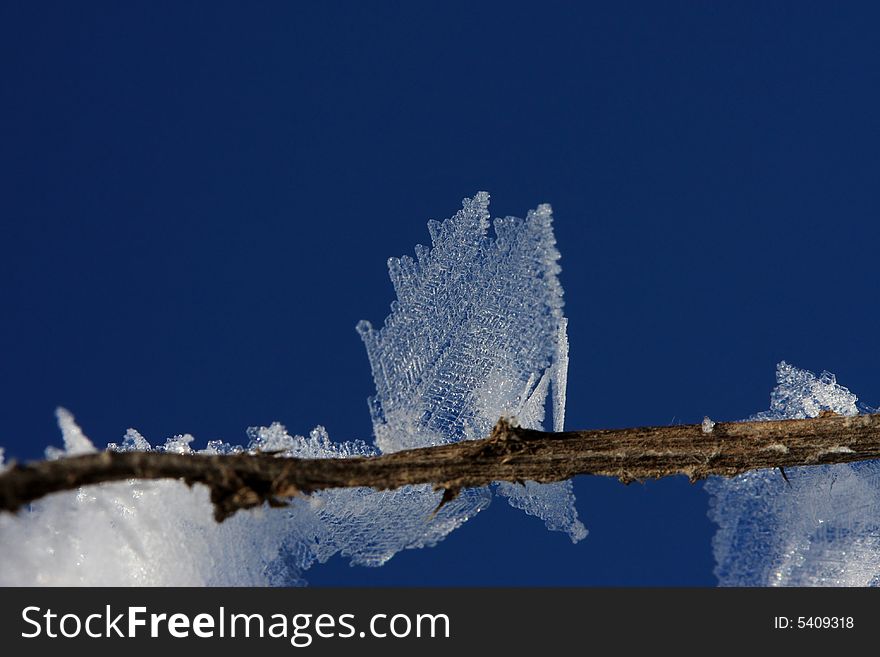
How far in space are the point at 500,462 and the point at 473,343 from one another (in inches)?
18.1

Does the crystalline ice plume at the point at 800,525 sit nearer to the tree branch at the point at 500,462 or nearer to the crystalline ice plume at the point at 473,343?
the tree branch at the point at 500,462

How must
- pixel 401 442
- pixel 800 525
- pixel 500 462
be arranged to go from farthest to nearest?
pixel 800 525
pixel 401 442
pixel 500 462

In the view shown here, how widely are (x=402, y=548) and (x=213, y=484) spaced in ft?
2.11

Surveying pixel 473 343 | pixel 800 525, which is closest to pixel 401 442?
pixel 473 343

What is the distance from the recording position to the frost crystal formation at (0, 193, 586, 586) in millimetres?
2357

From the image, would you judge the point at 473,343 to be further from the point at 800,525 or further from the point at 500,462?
the point at 800,525

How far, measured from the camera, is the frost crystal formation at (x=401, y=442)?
2357 mm

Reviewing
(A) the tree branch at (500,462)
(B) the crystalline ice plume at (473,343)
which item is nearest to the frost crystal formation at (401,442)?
(B) the crystalline ice plume at (473,343)

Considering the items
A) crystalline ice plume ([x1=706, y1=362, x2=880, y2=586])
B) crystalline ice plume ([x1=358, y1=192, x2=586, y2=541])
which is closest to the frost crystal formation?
crystalline ice plume ([x1=358, y1=192, x2=586, y2=541])

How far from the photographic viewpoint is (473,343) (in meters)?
2.54

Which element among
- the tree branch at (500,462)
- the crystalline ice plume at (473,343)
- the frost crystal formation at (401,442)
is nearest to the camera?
the tree branch at (500,462)

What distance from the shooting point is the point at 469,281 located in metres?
2.55

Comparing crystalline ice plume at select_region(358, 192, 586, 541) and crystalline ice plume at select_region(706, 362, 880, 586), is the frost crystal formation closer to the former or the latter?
crystalline ice plume at select_region(358, 192, 586, 541)

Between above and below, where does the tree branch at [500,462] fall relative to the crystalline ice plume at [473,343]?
below
